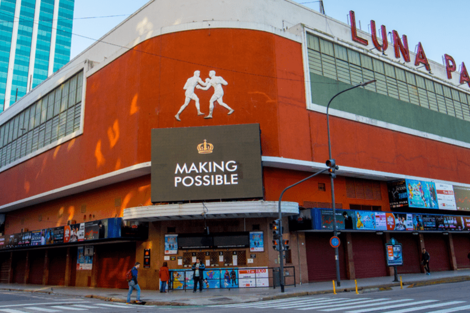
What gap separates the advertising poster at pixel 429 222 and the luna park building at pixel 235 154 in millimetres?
132

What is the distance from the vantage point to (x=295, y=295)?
21016mm

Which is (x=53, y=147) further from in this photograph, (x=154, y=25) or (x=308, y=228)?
(x=308, y=228)

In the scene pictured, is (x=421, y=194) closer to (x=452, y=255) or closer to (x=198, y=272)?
(x=452, y=255)

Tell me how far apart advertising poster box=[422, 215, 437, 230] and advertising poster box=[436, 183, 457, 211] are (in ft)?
6.39

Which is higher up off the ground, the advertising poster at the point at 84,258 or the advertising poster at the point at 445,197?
the advertising poster at the point at 445,197

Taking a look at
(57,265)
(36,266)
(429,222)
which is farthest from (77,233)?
(429,222)

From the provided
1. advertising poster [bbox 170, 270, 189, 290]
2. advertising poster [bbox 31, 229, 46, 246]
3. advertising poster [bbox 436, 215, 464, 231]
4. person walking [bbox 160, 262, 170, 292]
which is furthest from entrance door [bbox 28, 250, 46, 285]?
advertising poster [bbox 436, 215, 464, 231]

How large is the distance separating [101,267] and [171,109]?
45.3 feet

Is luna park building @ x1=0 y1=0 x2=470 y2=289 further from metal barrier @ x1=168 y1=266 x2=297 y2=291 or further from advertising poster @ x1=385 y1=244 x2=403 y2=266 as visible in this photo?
advertising poster @ x1=385 y1=244 x2=403 y2=266

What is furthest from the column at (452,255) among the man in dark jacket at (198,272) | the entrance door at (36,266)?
the entrance door at (36,266)

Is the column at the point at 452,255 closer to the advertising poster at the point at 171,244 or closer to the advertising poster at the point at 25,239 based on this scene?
the advertising poster at the point at 171,244

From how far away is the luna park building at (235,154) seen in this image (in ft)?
84.9

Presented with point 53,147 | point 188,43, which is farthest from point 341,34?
point 53,147

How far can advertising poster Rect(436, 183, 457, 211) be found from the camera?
118 ft
